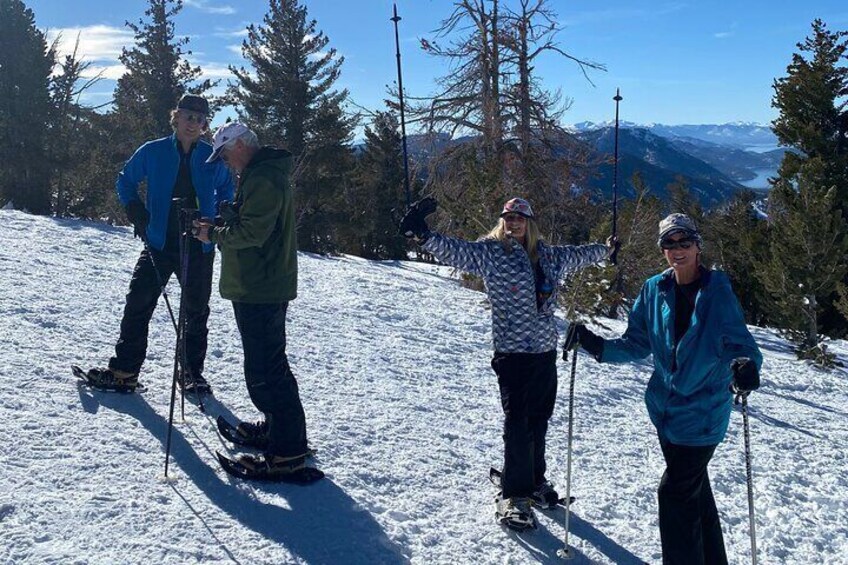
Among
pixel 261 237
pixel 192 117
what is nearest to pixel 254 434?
pixel 261 237

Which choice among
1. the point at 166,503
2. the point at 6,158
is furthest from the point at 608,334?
the point at 6,158

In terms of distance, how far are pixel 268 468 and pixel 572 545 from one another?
1972mm

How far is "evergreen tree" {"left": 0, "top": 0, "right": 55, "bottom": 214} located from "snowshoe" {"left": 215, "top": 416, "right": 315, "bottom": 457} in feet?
77.9

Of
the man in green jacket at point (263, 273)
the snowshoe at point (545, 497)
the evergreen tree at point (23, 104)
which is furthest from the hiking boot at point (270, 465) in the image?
the evergreen tree at point (23, 104)

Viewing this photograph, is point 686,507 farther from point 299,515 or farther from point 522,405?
point 299,515

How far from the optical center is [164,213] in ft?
16.1

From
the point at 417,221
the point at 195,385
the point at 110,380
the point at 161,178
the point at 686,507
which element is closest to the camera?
the point at 686,507

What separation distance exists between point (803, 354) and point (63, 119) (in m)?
26.0

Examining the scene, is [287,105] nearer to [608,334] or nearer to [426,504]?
[608,334]

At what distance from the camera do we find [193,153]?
4910mm

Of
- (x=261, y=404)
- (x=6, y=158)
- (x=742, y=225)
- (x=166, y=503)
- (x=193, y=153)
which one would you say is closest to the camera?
(x=166, y=503)

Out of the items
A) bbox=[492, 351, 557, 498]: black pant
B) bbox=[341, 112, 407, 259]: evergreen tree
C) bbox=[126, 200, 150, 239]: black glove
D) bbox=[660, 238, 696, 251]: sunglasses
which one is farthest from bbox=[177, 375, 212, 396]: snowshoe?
bbox=[341, 112, 407, 259]: evergreen tree

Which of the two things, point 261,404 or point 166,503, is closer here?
point 166,503

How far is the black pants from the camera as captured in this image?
328 cm
